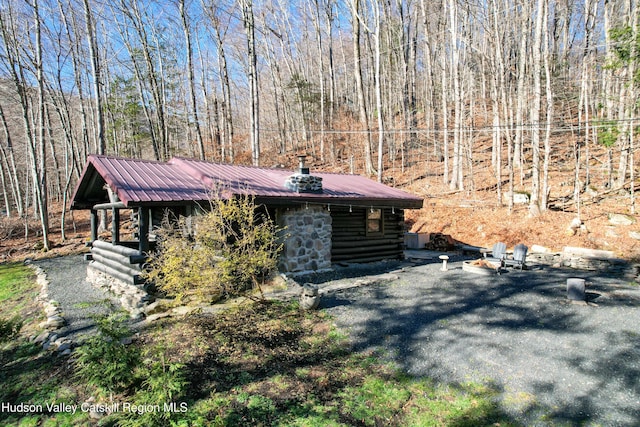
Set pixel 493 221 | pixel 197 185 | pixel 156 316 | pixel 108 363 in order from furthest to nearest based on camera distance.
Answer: pixel 493 221 < pixel 197 185 < pixel 156 316 < pixel 108 363

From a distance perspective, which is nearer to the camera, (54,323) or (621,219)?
(54,323)

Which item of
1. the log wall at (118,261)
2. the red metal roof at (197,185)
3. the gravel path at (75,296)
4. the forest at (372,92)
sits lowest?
the gravel path at (75,296)

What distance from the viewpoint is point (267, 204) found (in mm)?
7730

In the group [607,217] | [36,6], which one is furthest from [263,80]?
[607,217]

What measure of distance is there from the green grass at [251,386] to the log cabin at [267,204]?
2563mm

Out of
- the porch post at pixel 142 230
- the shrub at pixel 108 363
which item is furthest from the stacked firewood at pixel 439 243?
the shrub at pixel 108 363

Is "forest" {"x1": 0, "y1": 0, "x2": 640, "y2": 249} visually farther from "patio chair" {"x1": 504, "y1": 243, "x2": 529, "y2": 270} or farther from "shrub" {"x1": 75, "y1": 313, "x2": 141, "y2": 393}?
"shrub" {"x1": 75, "y1": 313, "x2": 141, "y2": 393}

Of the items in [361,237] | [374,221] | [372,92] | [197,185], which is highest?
[372,92]

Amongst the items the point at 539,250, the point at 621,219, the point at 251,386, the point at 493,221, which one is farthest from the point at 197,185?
the point at 621,219

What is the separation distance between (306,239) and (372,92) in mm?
22059

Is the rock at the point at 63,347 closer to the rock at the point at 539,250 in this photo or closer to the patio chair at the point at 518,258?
the patio chair at the point at 518,258

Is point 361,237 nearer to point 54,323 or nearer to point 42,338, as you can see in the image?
point 54,323

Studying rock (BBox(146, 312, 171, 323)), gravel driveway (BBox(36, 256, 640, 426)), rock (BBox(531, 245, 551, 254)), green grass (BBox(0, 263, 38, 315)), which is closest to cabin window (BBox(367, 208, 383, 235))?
gravel driveway (BBox(36, 256, 640, 426))

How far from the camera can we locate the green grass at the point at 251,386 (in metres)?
3.25
